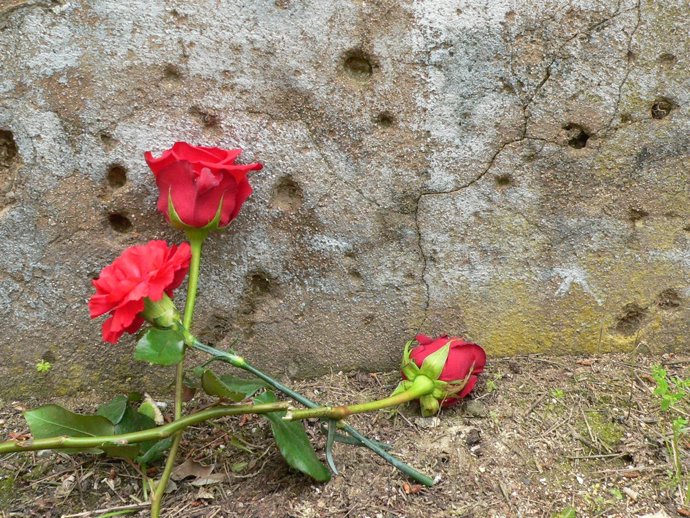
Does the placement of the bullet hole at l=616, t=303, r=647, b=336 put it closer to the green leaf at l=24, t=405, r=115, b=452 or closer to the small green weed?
the small green weed

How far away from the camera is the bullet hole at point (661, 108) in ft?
4.16

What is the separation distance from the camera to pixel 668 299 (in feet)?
4.50

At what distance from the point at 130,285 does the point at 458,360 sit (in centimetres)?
58

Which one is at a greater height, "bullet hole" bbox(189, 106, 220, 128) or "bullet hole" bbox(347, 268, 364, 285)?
"bullet hole" bbox(189, 106, 220, 128)

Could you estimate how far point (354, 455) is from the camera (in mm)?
1144

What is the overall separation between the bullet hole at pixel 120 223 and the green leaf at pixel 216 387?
1.31ft

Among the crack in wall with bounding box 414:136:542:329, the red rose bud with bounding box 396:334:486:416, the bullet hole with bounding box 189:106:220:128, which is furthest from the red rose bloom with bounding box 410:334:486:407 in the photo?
the bullet hole with bounding box 189:106:220:128

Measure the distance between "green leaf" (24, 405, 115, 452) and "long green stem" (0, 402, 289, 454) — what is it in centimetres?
3

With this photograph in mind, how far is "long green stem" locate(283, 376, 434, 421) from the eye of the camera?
102cm

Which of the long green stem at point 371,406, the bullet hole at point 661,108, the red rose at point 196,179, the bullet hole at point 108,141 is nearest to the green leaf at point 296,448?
the long green stem at point 371,406

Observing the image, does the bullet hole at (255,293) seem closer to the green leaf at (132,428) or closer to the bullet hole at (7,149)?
the green leaf at (132,428)

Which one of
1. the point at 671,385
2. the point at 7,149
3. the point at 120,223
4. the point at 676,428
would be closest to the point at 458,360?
the point at 676,428

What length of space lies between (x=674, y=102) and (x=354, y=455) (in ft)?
3.04

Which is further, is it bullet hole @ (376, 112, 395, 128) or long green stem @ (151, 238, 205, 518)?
bullet hole @ (376, 112, 395, 128)
